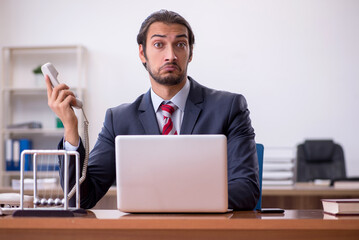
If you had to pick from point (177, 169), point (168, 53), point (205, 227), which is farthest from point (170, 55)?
point (205, 227)

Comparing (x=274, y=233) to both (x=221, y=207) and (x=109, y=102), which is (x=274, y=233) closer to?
(x=221, y=207)

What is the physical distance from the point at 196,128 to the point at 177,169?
2.33 feet

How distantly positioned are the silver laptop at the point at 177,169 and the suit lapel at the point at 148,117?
0.69 m

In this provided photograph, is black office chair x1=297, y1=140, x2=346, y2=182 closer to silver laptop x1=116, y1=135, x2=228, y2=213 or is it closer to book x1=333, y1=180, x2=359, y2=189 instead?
book x1=333, y1=180, x2=359, y2=189

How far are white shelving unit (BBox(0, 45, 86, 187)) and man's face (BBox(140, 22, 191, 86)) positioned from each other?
3838 millimetres

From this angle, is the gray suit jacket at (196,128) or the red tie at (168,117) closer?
the gray suit jacket at (196,128)

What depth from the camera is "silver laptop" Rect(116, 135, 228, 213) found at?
145 centimetres

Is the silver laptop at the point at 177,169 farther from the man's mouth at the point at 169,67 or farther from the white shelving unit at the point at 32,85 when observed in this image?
the white shelving unit at the point at 32,85

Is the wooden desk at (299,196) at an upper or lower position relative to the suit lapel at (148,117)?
lower

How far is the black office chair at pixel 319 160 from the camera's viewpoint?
5297mm

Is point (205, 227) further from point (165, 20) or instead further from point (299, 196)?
point (299, 196)

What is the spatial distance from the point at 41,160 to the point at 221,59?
2.32m

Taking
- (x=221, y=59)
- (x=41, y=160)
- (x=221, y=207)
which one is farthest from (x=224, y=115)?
(x=41, y=160)

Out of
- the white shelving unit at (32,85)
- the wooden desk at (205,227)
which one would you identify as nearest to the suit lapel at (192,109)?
the wooden desk at (205,227)
